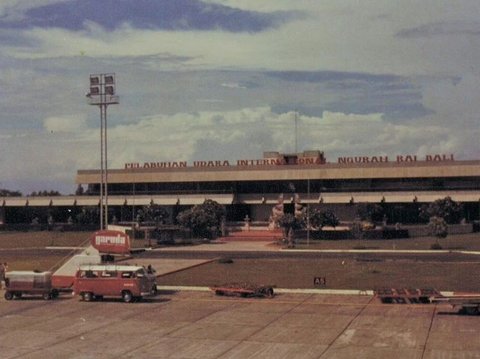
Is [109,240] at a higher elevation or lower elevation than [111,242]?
higher

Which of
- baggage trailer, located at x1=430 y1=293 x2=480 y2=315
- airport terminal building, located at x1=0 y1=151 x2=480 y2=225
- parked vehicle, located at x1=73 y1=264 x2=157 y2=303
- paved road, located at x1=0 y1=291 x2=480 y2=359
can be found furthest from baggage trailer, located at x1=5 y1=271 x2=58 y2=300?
airport terminal building, located at x1=0 y1=151 x2=480 y2=225

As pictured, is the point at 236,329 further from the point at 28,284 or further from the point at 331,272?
the point at 331,272

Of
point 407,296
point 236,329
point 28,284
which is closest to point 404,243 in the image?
point 407,296

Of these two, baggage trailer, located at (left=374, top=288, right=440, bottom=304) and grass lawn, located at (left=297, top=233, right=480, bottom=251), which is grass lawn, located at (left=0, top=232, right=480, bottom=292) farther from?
baggage trailer, located at (left=374, top=288, right=440, bottom=304)

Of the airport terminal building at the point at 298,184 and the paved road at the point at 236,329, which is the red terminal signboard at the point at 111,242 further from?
the airport terminal building at the point at 298,184

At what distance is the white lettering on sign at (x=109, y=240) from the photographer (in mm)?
50062

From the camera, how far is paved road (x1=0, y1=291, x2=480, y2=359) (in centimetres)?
2886

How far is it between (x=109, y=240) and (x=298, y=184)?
82.1 meters

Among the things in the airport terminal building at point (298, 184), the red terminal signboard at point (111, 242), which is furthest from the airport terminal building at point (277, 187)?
the red terminal signboard at point (111, 242)

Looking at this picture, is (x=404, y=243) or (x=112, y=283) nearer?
(x=112, y=283)

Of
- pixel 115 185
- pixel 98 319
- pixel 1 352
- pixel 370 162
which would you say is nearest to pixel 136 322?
pixel 98 319

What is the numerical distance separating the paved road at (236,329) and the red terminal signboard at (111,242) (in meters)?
6.57

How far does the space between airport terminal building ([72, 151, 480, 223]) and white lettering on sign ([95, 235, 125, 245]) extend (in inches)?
2721

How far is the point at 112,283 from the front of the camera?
142 feet
